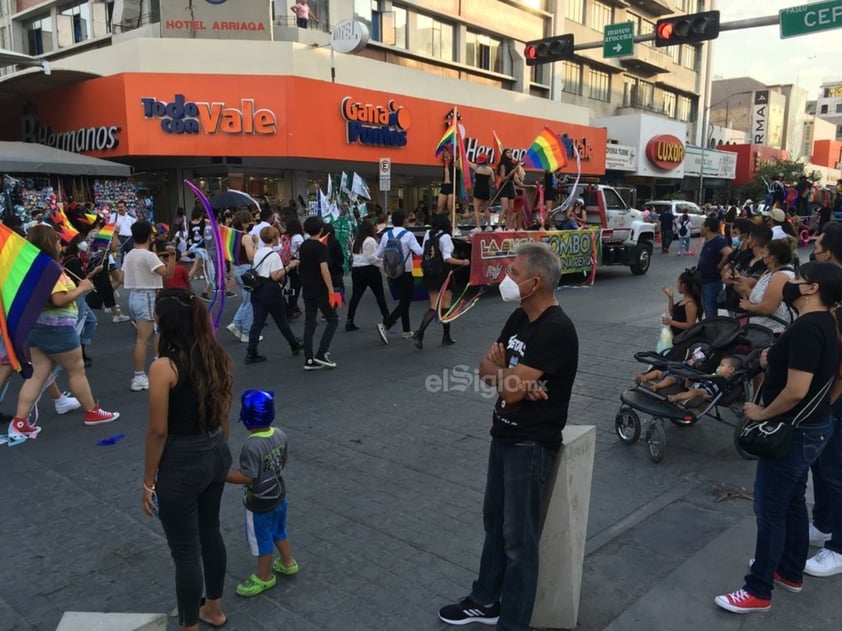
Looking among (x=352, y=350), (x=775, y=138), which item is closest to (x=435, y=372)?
(x=352, y=350)

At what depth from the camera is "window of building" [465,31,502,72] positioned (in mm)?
29438

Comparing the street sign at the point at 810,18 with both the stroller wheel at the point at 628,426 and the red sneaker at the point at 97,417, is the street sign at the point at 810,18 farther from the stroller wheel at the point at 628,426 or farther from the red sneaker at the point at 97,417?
the red sneaker at the point at 97,417

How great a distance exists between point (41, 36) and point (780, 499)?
114ft

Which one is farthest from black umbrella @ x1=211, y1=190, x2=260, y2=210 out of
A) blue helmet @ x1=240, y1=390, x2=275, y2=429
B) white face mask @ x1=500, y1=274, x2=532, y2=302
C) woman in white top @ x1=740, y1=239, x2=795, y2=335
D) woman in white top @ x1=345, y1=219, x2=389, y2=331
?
white face mask @ x1=500, y1=274, x2=532, y2=302

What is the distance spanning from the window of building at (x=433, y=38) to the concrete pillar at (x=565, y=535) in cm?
2618

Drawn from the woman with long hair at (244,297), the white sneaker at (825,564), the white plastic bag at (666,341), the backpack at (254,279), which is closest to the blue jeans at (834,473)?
the white sneaker at (825,564)

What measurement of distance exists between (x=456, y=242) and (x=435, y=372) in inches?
198

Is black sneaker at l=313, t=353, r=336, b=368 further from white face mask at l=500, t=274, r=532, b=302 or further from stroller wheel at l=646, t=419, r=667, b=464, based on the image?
white face mask at l=500, t=274, r=532, b=302

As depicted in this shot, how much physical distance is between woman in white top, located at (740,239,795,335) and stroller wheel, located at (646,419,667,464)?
52.6 inches

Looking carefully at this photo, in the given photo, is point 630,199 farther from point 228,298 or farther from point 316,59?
point 228,298

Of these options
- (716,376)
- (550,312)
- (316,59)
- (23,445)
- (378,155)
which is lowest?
(23,445)

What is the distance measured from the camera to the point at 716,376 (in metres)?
5.09

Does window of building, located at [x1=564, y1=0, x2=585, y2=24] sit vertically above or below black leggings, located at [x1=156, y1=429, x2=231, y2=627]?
above

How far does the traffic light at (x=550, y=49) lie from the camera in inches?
632
